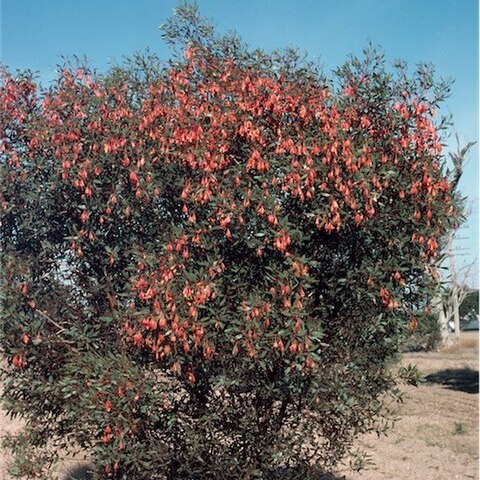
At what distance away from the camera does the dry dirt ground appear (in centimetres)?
1273

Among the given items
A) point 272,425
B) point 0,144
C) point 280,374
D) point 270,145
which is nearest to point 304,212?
point 270,145

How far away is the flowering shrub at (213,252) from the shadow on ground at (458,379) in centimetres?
2162

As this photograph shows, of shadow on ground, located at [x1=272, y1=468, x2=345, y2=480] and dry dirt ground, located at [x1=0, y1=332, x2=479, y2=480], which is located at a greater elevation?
shadow on ground, located at [x1=272, y1=468, x2=345, y2=480]

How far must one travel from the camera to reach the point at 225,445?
699 centimetres

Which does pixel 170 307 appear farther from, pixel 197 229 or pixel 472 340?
pixel 472 340

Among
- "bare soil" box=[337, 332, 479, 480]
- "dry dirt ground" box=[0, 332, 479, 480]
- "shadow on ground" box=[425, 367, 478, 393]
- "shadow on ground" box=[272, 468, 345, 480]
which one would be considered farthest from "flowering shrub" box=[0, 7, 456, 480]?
"shadow on ground" box=[425, 367, 478, 393]

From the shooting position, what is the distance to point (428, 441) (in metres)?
15.5

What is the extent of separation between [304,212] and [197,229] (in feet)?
3.43

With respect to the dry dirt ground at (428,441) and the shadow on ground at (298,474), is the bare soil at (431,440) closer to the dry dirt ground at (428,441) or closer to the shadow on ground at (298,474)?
the dry dirt ground at (428,441)

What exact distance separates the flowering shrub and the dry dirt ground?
2367mm

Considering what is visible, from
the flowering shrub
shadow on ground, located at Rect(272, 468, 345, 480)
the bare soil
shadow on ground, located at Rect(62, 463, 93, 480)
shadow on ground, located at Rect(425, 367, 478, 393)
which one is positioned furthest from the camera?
shadow on ground, located at Rect(425, 367, 478, 393)

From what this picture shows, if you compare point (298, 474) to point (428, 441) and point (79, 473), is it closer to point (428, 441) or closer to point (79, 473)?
point (79, 473)

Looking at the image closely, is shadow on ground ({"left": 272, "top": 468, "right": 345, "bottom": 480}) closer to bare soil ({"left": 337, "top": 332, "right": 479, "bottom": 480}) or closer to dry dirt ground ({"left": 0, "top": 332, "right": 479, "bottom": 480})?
dry dirt ground ({"left": 0, "top": 332, "right": 479, "bottom": 480})

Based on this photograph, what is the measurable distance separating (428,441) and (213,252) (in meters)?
11.2
